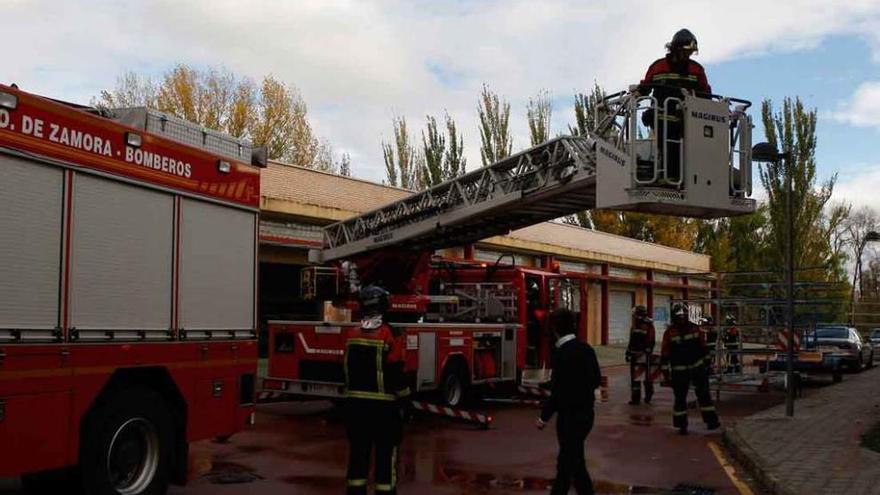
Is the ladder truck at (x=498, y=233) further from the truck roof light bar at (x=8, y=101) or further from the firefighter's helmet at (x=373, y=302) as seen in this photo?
the truck roof light bar at (x=8, y=101)

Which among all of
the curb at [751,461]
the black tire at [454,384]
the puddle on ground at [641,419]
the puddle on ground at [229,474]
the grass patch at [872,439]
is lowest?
the puddle on ground at [641,419]

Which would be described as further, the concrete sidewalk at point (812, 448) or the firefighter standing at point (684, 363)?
the firefighter standing at point (684, 363)

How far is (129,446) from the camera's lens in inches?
271

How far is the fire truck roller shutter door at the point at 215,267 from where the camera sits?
24.6 ft

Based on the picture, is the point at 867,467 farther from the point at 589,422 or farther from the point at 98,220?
the point at 98,220

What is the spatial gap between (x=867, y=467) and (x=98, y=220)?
7423 mm

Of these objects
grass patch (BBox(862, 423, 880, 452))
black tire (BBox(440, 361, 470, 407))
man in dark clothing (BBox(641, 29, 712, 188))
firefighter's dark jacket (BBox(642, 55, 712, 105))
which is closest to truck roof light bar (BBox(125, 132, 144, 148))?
man in dark clothing (BBox(641, 29, 712, 188))

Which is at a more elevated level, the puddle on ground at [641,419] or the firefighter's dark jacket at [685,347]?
the firefighter's dark jacket at [685,347]

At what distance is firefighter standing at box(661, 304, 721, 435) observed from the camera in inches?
469

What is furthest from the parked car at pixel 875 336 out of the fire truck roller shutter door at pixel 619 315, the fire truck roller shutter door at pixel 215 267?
the fire truck roller shutter door at pixel 215 267

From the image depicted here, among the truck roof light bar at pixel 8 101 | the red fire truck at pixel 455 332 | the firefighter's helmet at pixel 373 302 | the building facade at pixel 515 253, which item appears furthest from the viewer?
the building facade at pixel 515 253

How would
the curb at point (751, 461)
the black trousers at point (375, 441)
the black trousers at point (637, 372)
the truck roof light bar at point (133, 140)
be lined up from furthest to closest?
the black trousers at point (637, 372) → the curb at point (751, 461) → the truck roof light bar at point (133, 140) → the black trousers at point (375, 441)

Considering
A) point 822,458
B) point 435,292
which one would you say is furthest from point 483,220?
point 822,458

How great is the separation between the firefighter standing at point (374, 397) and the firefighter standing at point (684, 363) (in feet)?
21.4
